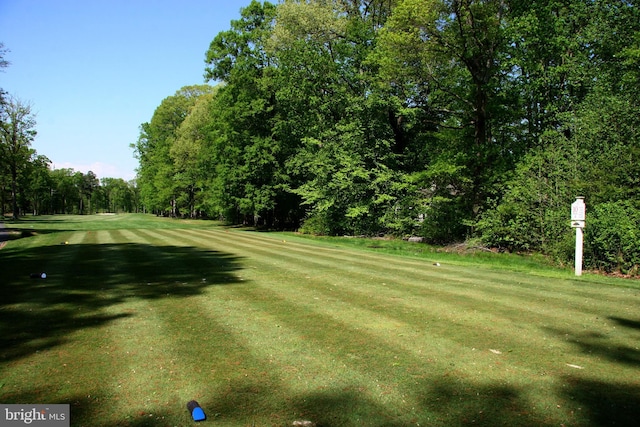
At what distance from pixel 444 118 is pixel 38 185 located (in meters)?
98.3

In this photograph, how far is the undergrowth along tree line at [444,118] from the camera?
14836mm

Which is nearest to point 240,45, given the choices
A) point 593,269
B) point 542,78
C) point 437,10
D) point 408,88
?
point 408,88

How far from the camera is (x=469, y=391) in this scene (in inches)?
158

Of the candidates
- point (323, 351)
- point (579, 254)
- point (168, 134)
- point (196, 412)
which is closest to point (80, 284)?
point (323, 351)

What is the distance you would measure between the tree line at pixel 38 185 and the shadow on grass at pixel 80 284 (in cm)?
1759

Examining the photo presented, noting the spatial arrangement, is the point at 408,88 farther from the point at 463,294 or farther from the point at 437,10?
the point at 463,294

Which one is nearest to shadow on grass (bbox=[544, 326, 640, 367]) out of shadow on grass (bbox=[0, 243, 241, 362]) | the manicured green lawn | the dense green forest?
the manicured green lawn

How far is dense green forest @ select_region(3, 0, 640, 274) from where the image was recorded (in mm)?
14789

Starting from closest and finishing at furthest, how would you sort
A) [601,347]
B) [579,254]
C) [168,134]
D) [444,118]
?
[601,347] < [579,254] < [444,118] < [168,134]

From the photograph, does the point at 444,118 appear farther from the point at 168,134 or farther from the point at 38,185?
the point at 38,185

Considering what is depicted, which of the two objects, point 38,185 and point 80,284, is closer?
point 80,284

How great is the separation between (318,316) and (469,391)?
303 centimetres

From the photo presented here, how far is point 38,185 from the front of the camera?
298 feet

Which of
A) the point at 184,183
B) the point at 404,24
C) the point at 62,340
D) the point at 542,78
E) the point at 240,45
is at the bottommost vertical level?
the point at 62,340
